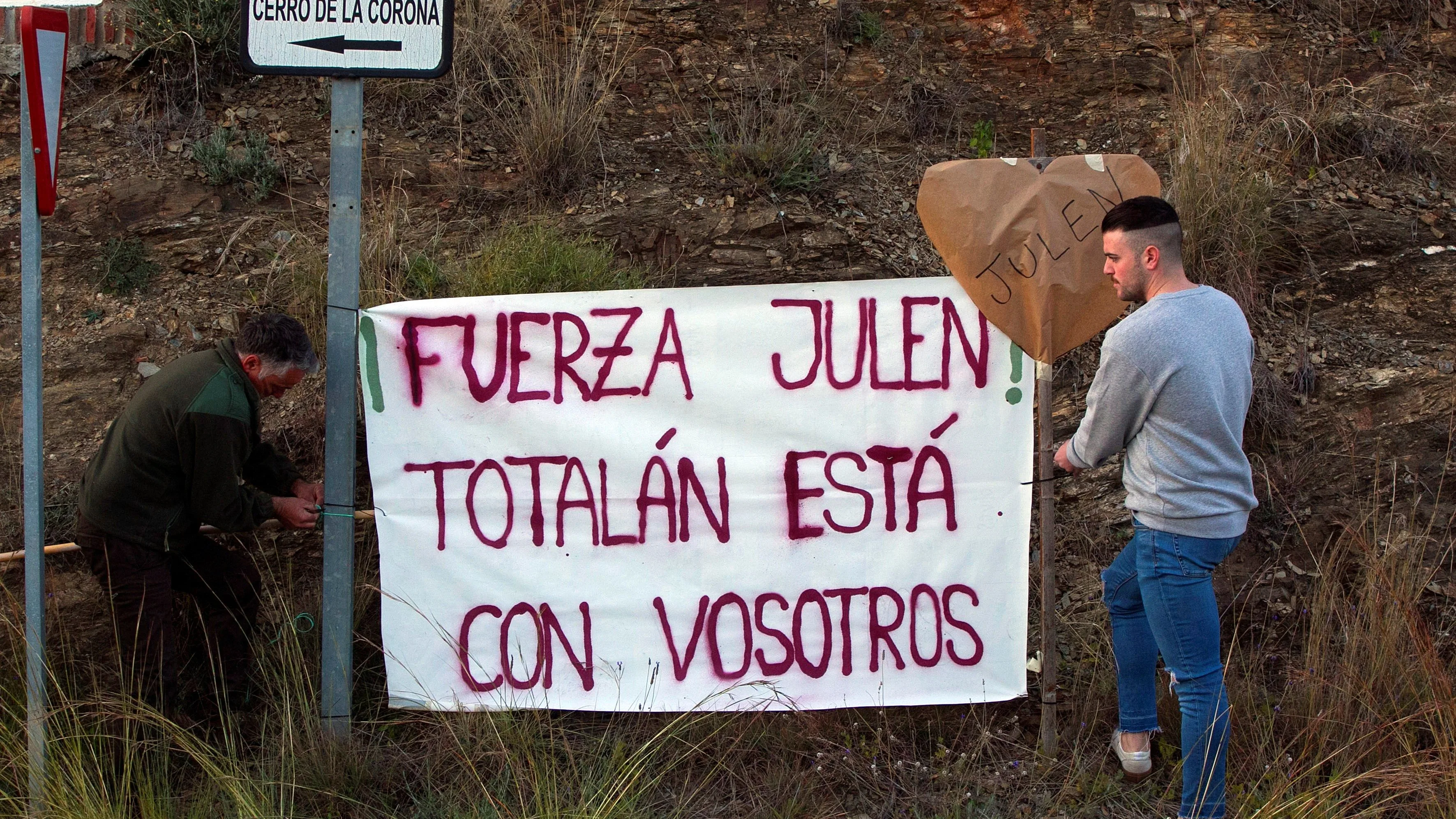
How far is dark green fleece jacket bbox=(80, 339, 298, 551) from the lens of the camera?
11.3 feet

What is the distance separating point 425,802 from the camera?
358 centimetres

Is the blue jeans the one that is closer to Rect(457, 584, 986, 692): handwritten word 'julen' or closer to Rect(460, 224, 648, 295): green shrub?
Rect(457, 584, 986, 692): handwritten word 'julen'

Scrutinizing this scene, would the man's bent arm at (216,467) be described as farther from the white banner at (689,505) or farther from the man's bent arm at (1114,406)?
the man's bent arm at (1114,406)

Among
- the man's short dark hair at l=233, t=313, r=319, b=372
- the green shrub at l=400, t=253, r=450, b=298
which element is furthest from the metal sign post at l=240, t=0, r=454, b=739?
the green shrub at l=400, t=253, r=450, b=298

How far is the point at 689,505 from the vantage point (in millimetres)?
3824

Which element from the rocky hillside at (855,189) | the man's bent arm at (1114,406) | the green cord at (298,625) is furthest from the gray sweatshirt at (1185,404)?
the green cord at (298,625)

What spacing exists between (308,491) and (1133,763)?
298 centimetres

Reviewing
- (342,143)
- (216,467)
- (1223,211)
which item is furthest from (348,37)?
(1223,211)

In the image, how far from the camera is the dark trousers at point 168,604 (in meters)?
3.60

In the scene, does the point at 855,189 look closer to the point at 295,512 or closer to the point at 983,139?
the point at 983,139

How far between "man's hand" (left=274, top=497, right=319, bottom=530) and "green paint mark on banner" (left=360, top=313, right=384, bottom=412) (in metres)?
0.41

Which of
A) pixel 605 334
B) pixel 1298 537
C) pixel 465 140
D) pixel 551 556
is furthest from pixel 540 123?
pixel 1298 537

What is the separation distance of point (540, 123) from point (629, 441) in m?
2.48

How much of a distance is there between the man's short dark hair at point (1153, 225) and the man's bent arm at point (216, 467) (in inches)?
112
